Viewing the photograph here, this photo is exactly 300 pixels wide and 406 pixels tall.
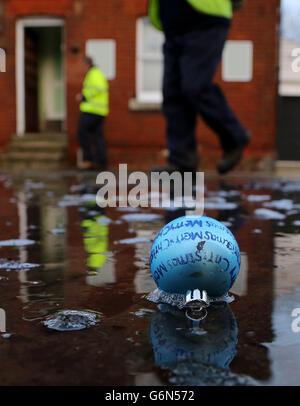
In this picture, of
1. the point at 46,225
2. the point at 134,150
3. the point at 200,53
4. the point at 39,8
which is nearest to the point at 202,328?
the point at 46,225

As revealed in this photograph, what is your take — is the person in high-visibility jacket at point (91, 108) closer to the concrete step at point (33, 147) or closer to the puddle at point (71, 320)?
the concrete step at point (33, 147)

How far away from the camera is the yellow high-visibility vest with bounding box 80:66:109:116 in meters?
9.96

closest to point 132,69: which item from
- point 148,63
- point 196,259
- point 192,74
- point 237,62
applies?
point 148,63

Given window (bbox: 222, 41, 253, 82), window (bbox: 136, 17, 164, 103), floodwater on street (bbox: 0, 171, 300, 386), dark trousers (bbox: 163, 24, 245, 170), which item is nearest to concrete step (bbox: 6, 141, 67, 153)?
window (bbox: 136, 17, 164, 103)

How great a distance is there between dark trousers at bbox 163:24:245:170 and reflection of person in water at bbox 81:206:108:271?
890 mm

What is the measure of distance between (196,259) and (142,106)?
362 inches

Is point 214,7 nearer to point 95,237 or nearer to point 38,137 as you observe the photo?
point 95,237

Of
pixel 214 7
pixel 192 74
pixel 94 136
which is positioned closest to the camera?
pixel 214 7

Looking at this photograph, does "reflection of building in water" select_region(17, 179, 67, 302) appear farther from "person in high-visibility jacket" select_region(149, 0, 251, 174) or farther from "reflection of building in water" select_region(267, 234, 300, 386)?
"person in high-visibility jacket" select_region(149, 0, 251, 174)

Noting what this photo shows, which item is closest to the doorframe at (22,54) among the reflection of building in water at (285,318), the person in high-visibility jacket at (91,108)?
the person in high-visibility jacket at (91,108)

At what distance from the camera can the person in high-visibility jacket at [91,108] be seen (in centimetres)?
998

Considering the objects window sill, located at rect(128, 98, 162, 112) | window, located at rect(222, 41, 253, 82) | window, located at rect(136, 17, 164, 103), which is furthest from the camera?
window, located at rect(136, 17, 164, 103)

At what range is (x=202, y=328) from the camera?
177cm

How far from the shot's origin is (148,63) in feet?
37.0
